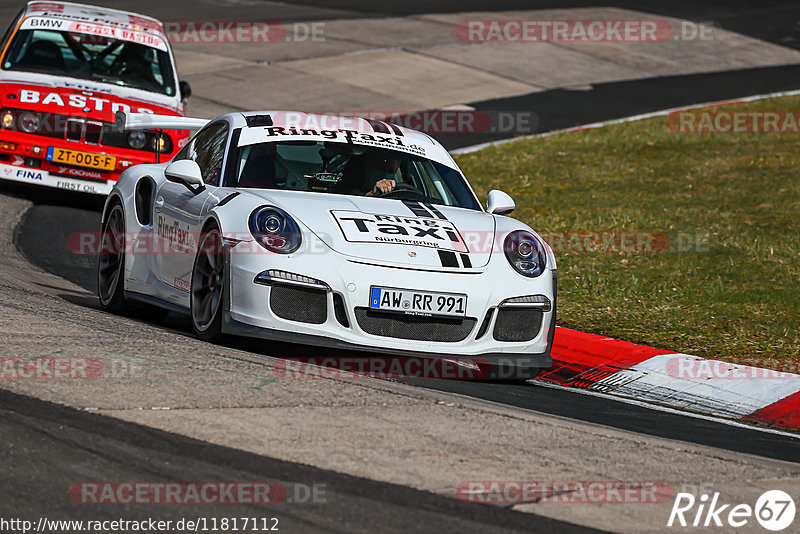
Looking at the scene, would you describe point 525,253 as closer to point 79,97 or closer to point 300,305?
point 300,305

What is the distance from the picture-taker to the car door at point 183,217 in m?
7.50

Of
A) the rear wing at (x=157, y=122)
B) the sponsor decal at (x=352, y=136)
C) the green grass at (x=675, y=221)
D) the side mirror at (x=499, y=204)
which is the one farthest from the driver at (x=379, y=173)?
the rear wing at (x=157, y=122)

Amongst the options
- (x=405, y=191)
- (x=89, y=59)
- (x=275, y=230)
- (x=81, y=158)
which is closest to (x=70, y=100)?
(x=81, y=158)

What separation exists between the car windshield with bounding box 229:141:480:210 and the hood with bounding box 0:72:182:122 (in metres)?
4.73

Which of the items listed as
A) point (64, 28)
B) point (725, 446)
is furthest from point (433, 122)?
point (725, 446)

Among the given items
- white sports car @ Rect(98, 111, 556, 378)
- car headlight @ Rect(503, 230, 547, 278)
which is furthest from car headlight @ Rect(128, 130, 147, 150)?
car headlight @ Rect(503, 230, 547, 278)

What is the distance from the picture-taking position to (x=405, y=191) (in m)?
7.88

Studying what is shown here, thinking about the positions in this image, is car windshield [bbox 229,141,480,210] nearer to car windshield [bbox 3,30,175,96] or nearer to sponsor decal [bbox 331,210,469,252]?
sponsor decal [bbox 331,210,469,252]

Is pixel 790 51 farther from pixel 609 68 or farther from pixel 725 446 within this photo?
pixel 725 446

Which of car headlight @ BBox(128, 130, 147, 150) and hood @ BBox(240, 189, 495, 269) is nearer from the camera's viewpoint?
hood @ BBox(240, 189, 495, 269)

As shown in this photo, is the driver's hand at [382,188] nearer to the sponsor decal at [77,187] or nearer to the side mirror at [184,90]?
the sponsor decal at [77,187]

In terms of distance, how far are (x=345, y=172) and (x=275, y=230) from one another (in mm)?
1204

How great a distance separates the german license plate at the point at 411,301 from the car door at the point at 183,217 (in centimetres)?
125

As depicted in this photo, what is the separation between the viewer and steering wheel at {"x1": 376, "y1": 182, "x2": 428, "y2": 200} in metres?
7.82
